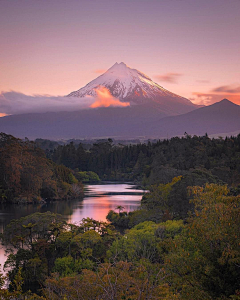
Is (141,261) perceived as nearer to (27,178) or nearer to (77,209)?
(77,209)

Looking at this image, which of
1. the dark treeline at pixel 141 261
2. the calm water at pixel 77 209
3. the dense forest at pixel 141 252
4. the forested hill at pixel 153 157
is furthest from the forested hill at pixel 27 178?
the dark treeline at pixel 141 261

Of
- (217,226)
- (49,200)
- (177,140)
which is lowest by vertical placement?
(49,200)

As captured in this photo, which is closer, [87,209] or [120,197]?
[87,209]

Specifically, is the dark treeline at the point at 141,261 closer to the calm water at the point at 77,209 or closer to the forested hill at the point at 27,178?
the calm water at the point at 77,209

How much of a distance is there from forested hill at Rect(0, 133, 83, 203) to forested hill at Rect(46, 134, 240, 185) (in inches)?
579

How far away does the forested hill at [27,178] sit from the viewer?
46.5 m

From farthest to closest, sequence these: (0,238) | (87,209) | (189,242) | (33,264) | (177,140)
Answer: (177,140)
(87,209)
(0,238)
(33,264)
(189,242)

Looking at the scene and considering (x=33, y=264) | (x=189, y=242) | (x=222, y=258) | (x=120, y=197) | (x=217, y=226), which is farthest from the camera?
(x=120, y=197)

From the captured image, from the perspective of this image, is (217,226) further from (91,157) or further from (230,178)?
(91,157)

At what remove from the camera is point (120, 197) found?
49.8m

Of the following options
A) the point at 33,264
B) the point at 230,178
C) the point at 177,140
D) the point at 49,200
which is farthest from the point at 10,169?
the point at 177,140

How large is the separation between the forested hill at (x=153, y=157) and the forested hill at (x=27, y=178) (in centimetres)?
1469

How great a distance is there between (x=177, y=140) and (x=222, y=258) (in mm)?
81505

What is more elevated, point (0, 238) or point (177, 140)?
point (177, 140)
